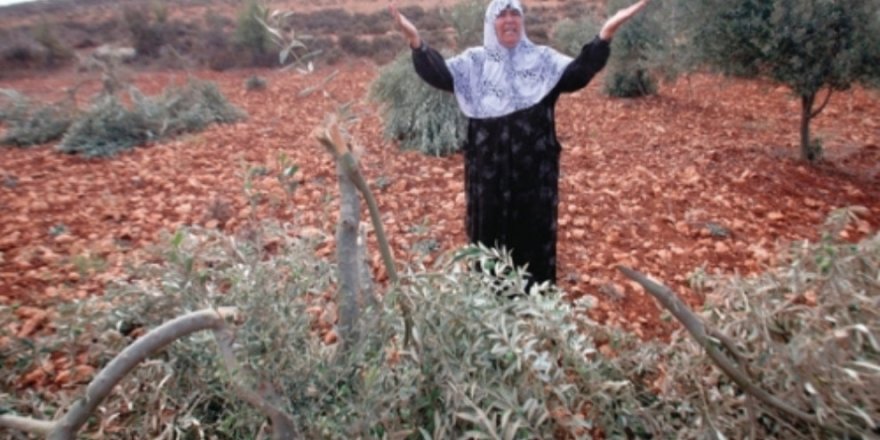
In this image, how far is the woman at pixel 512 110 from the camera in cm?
235

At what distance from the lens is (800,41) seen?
419 centimetres

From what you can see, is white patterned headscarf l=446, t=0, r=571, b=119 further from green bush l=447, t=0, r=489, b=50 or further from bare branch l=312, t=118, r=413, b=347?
green bush l=447, t=0, r=489, b=50

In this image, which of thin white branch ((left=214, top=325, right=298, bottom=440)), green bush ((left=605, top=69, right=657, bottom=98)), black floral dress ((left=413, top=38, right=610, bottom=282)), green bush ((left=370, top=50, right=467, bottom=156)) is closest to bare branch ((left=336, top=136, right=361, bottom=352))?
thin white branch ((left=214, top=325, right=298, bottom=440))

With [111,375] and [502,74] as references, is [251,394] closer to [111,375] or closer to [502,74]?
[111,375]

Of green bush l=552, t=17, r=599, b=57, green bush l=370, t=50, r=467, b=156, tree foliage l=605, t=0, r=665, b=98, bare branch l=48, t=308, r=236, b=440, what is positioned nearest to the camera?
bare branch l=48, t=308, r=236, b=440

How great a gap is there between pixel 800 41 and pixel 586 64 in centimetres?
286

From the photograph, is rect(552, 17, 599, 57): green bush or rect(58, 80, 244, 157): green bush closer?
rect(58, 80, 244, 157): green bush

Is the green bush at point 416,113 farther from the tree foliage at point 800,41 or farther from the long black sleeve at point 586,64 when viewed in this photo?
the long black sleeve at point 586,64

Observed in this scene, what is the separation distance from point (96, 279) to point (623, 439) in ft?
8.93

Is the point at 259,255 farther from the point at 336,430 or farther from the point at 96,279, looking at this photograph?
the point at 96,279

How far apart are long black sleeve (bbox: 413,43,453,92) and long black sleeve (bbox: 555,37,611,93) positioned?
469 millimetres

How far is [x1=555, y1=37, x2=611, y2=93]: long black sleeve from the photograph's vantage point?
7.49 feet

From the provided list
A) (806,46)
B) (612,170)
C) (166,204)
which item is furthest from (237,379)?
(806,46)

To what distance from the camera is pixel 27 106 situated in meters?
6.01
